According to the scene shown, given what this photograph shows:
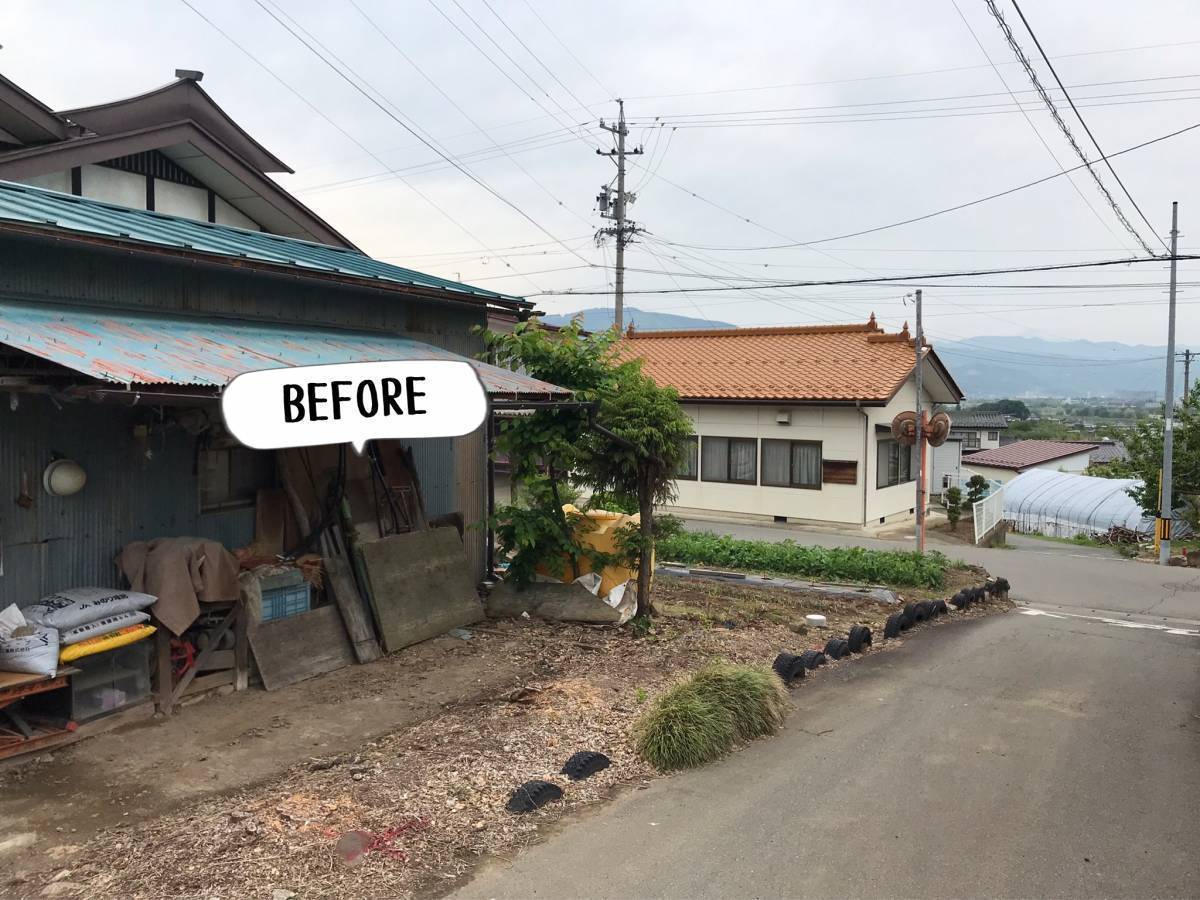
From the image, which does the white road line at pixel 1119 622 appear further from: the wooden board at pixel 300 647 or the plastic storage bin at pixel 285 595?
the plastic storage bin at pixel 285 595

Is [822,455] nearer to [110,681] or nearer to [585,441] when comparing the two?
[585,441]

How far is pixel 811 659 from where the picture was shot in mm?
8266

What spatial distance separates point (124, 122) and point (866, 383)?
15619 millimetres

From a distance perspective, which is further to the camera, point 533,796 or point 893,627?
point 893,627

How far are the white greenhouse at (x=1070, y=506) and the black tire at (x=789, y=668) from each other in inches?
951

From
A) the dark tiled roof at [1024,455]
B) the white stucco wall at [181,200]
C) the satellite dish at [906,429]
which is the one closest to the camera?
the white stucco wall at [181,200]

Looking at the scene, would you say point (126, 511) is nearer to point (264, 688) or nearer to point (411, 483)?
point (264, 688)

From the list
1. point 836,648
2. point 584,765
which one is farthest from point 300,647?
point 836,648

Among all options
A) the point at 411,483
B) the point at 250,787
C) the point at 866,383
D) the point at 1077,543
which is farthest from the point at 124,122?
the point at 1077,543

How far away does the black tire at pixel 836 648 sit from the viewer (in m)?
8.72

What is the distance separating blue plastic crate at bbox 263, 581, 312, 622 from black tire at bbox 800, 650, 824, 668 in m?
4.43

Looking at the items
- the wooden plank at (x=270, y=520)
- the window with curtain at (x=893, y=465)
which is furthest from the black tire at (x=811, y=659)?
the window with curtain at (x=893, y=465)

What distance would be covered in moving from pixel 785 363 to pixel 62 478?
19304 millimetres

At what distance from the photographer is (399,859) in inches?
176
